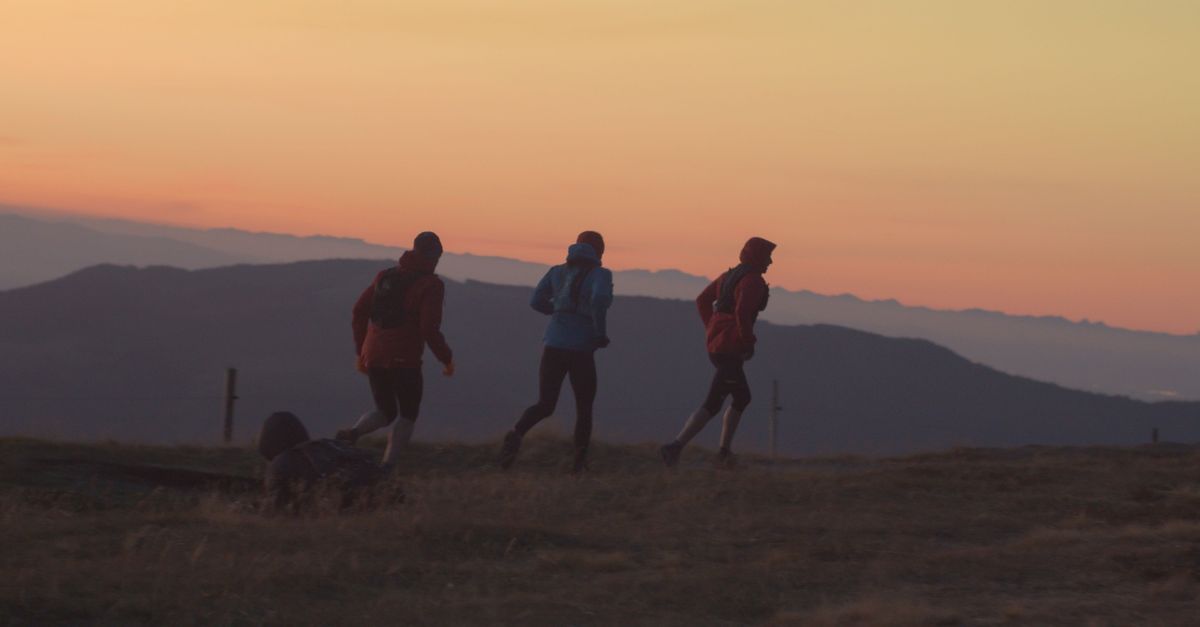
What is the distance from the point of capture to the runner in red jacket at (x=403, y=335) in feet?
35.8

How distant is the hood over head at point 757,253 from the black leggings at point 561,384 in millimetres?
1528

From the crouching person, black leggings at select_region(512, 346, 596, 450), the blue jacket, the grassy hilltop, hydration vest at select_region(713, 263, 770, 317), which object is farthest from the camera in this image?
hydration vest at select_region(713, 263, 770, 317)

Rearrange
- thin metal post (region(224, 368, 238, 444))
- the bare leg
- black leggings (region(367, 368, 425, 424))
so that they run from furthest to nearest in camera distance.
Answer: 1. thin metal post (region(224, 368, 238, 444))
2. black leggings (region(367, 368, 425, 424))
3. the bare leg

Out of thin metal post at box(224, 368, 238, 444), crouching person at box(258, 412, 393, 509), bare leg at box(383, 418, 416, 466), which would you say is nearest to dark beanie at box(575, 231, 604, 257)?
bare leg at box(383, 418, 416, 466)

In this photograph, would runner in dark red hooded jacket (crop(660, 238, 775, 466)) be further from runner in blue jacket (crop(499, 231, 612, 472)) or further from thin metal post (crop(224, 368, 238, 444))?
thin metal post (crop(224, 368, 238, 444))

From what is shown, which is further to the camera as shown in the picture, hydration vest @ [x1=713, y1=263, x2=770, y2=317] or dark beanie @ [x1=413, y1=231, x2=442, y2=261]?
hydration vest @ [x1=713, y1=263, x2=770, y2=317]

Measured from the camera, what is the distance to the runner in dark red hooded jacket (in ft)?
40.1

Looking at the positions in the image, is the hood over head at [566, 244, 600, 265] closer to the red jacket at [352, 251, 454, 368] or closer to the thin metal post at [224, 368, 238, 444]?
the red jacket at [352, 251, 454, 368]

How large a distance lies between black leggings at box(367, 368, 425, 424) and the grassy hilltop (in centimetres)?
56

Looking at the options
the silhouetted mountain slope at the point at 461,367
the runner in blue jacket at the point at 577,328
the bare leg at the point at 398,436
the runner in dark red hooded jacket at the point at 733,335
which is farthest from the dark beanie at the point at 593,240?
the silhouetted mountain slope at the point at 461,367

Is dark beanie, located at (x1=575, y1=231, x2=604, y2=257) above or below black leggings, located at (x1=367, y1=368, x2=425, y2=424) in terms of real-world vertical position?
above

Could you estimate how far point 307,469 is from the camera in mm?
9375

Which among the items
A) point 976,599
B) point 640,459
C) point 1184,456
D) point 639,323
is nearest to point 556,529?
point 976,599

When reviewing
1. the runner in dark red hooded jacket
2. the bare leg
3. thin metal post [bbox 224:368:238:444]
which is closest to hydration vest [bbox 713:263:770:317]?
the runner in dark red hooded jacket
